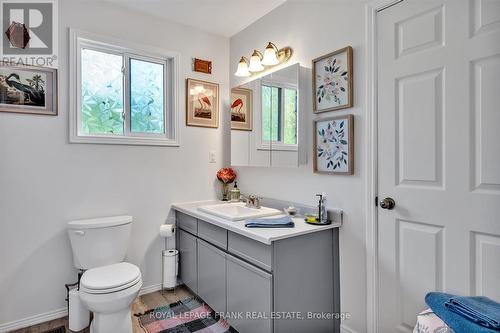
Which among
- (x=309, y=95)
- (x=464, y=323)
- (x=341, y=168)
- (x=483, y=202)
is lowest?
(x=464, y=323)

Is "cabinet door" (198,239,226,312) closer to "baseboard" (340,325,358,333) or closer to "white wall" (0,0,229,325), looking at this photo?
"white wall" (0,0,229,325)

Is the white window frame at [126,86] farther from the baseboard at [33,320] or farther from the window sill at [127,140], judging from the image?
the baseboard at [33,320]

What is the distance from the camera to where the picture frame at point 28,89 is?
1.94 metres

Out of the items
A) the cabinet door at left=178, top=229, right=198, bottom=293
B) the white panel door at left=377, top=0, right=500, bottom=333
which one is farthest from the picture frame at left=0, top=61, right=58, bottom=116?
the white panel door at left=377, top=0, right=500, bottom=333

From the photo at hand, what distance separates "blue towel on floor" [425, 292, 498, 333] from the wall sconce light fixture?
5.97 feet

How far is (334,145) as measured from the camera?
1853mm

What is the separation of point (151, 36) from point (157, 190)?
1384mm

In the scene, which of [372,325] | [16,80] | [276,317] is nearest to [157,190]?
[16,80]

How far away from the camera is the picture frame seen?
194cm

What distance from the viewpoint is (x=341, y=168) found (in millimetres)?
1807

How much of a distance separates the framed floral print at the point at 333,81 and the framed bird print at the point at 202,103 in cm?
119

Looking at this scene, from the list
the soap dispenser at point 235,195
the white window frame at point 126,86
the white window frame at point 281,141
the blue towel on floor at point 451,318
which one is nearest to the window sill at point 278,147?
the white window frame at point 281,141

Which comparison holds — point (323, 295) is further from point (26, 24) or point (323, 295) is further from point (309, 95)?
point (26, 24)

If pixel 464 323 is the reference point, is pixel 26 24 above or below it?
above
